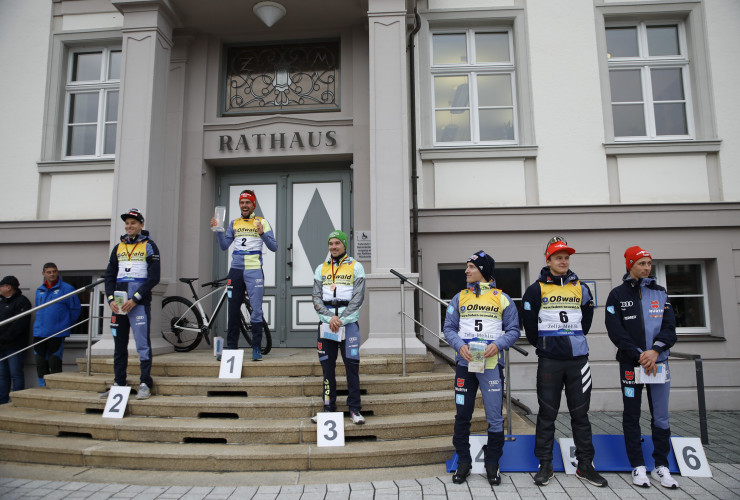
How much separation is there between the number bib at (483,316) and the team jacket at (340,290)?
43.1 inches

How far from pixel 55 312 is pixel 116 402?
2.87 metres

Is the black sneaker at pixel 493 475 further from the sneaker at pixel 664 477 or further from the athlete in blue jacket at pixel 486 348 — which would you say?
the sneaker at pixel 664 477

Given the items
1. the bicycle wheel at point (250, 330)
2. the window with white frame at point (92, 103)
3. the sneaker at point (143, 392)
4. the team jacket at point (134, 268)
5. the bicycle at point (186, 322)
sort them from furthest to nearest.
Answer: the window with white frame at point (92, 103), the bicycle at point (186, 322), the bicycle wheel at point (250, 330), the team jacket at point (134, 268), the sneaker at point (143, 392)

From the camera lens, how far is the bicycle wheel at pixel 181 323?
7.04m

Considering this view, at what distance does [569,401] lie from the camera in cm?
427

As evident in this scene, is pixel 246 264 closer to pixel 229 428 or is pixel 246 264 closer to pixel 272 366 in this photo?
pixel 272 366

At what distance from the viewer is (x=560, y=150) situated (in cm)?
754

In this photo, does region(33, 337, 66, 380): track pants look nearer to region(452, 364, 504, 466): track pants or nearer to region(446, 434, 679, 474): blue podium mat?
region(446, 434, 679, 474): blue podium mat

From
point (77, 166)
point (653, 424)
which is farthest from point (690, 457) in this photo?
point (77, 166)

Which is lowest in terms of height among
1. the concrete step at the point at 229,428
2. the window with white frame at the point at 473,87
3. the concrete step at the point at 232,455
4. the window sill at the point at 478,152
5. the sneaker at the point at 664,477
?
the sneaker at the point at 664,477

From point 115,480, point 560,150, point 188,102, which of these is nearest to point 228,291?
point 115,480

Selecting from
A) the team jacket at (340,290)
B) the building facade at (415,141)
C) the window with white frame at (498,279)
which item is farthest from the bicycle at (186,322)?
the window with white frame at (498,279)

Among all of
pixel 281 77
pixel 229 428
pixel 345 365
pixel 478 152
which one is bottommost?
pixel 229 428

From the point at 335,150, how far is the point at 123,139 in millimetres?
2965
